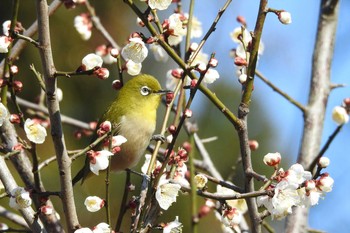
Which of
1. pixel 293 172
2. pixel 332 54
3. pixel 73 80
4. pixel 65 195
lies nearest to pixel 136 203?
pixel 65 195

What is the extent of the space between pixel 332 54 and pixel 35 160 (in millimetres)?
1839

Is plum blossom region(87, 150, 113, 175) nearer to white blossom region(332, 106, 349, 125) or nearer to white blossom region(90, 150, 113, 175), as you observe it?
white blossom region(90, 150, 113, 175)

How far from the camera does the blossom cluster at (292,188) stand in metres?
2.13

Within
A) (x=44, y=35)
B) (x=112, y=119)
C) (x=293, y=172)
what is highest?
(x=112, y=119)

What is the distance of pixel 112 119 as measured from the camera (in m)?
3.75

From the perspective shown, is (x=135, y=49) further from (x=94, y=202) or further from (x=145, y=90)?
(x=145, y=90)

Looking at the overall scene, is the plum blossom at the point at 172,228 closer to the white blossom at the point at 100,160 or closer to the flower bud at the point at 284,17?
the white blossom at the point at 100,160

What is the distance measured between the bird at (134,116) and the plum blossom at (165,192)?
1448mm

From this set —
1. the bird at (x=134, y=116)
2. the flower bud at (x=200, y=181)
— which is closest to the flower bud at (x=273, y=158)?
the flower bud at (x=200, y=181)

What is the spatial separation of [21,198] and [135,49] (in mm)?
647

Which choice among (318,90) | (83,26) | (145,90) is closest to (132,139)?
(145,90)

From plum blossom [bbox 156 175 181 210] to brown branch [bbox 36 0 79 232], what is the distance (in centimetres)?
29

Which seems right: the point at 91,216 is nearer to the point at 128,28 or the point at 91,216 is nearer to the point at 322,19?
the point at 128,28

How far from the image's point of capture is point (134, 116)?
3754 millimetres
